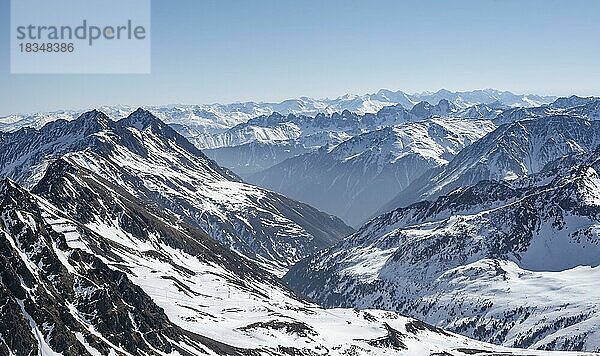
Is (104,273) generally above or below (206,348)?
above

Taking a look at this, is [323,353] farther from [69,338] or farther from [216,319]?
[69,338]

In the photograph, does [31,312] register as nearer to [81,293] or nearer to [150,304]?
[81,293]

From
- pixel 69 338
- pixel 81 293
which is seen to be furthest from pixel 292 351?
pixel 69 338

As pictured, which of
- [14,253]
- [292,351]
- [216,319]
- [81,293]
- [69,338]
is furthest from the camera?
[216,319]

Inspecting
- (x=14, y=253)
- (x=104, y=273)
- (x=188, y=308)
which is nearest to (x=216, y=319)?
(x=188, y=308)

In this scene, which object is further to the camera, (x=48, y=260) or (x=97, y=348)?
(x=48, y=260)

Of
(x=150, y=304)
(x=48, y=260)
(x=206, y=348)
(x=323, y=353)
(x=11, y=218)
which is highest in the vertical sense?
(x=11, y=218)

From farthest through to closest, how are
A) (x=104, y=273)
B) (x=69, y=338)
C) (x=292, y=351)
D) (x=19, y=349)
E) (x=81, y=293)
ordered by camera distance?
(x=292, y=351), (x=104, y=273), (x=81, y=293), (x=69, y=338), (x=19, y=349)

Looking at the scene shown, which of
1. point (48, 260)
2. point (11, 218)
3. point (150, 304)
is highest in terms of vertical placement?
point (11, 218)

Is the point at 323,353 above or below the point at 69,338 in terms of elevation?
below
